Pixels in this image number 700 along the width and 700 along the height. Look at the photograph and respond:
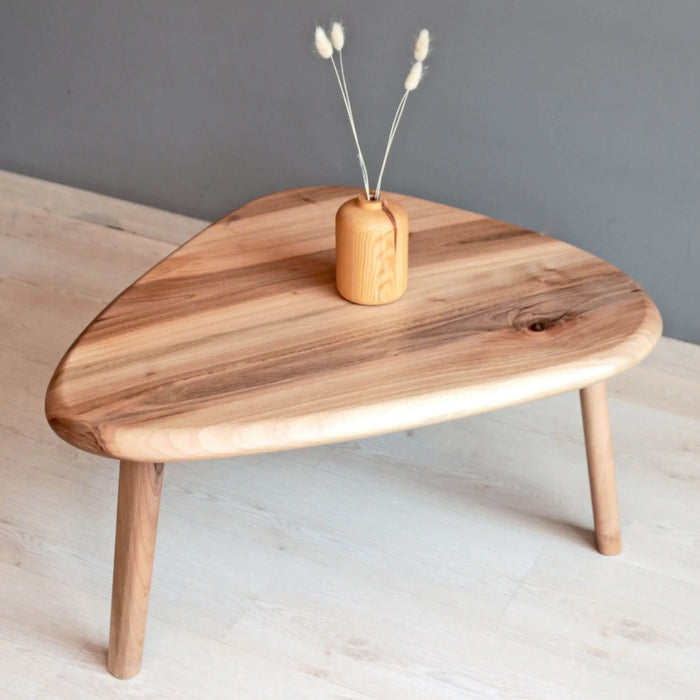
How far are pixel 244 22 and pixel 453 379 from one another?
1.20 m

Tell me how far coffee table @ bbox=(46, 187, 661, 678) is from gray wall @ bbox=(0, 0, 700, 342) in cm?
41

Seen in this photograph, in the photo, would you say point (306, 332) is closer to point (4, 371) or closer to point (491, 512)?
point (491, 512)

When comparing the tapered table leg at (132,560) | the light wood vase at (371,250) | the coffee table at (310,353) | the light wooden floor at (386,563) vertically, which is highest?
the light wood vase at (371,250)

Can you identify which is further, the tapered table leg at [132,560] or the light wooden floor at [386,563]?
the light wooden floor at [386,563]

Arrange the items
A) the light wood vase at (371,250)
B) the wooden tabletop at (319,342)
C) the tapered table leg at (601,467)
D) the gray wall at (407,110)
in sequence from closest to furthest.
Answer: the wooden tabletop at (319,342), the light wood vase at (371,250), the tapered table leg at (601,467), the gray wall at (407,110)

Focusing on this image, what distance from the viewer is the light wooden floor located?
1397 millimetres

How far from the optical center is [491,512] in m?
1.68

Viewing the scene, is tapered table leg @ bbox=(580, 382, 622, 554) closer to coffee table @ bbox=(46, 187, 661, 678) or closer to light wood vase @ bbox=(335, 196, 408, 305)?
coffee table @ bbox=(46, 187, 661, 678)

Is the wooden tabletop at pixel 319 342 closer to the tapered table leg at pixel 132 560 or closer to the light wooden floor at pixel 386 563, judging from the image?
the tapered table leg at pixel 132 560

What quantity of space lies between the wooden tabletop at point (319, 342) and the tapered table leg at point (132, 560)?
0.32 feet

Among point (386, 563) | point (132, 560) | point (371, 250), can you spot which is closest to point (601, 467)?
point (386, 563)

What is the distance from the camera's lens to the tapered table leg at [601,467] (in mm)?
1492

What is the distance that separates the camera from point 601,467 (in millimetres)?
1534

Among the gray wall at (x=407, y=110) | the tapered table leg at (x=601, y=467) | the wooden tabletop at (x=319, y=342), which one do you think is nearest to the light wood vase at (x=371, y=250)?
the wooden tabletop at (x=319, y=342)
